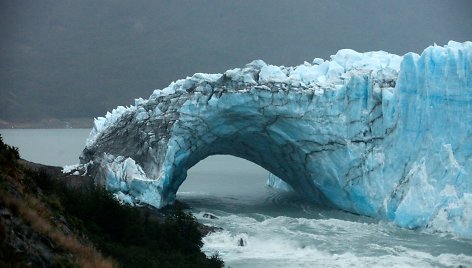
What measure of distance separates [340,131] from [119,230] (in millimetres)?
11660

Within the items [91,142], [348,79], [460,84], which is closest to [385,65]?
[348,79]

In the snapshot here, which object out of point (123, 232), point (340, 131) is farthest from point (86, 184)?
point (123, 232)

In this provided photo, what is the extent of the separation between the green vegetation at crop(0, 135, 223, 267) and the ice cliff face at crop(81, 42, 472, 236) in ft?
23.8

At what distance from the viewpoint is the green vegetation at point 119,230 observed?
908 cm

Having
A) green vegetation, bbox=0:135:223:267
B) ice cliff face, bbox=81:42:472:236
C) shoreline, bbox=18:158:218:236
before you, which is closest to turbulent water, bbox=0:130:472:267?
shoreline, bbox=18:158:218:236

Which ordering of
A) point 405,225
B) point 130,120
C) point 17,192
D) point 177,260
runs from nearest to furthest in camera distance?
point 17,192
point 177,260
point 405,225
point 130,120

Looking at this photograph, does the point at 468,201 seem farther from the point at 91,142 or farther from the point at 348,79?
the point at 91,142

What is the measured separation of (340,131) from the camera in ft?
69.2

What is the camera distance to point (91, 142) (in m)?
23.1

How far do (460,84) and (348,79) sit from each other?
370 centimetres

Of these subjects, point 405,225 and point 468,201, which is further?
point 405,225

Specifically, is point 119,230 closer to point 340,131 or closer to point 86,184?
point 86,184

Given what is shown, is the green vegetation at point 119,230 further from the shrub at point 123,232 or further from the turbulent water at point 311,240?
the turbulent water at point 311,240

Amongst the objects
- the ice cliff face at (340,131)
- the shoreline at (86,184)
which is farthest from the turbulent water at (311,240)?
the ice cliff face at (340,131)
